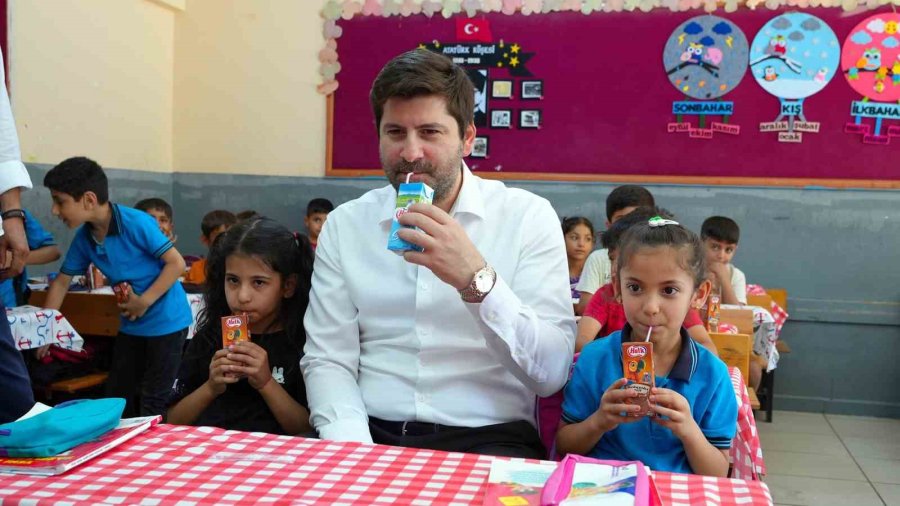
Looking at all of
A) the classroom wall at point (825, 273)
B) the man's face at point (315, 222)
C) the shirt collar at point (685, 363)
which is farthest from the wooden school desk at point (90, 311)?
the shirt collar at point (685, 363)

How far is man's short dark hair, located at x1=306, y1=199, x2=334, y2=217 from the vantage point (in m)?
5.68

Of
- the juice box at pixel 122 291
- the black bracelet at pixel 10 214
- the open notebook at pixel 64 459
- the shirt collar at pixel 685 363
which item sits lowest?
the juice box at pixel 122 291

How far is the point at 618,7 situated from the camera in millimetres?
5523

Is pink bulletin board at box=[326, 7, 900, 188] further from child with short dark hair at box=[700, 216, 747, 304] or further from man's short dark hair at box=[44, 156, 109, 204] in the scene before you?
man's short dark hair at box=[44, 156, 109, 204]

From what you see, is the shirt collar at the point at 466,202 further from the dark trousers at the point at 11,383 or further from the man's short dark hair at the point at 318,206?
the man's short dark hair at the point at 318,206

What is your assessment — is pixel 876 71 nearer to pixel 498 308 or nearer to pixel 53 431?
pixel 498 308

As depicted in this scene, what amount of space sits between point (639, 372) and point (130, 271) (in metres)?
3.11

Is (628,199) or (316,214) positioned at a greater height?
(628,199)

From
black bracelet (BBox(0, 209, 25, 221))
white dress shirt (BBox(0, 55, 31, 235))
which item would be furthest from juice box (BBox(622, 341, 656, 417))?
black bracelet (BBox(0, 209, 25, 221))

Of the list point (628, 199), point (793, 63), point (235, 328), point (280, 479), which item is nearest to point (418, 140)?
point (235, 328)

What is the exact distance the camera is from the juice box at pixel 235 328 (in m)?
1.89

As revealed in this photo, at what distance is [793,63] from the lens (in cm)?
528

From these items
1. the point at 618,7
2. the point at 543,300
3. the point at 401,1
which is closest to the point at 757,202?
the point at 618,7

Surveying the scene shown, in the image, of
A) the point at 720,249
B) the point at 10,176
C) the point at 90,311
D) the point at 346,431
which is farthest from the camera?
the point at 720,249
